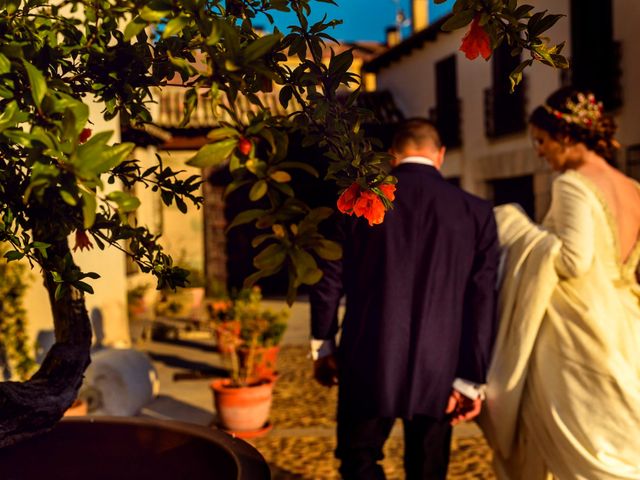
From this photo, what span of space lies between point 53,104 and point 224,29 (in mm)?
227

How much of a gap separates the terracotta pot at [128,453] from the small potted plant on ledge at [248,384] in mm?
3380

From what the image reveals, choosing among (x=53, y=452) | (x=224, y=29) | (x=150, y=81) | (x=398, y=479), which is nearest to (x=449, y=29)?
(x=224, y=29)

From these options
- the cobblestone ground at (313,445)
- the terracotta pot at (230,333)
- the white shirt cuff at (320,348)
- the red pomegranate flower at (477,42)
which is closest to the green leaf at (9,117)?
the red pomegranate flower at (477,42)

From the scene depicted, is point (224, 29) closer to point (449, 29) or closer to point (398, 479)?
point (449, 29)

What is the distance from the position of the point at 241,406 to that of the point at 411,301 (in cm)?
253

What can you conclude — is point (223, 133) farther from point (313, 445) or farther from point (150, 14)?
point (313, 445)

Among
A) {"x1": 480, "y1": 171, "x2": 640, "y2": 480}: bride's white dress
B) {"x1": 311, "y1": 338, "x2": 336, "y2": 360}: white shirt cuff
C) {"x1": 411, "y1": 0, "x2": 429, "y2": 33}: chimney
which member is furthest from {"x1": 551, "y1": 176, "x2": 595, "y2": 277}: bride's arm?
{"x1": 411, "y1": 0, "x2": 429, "y2": 33}: chimney

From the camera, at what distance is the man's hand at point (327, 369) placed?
338cm

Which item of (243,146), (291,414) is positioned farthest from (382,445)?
(291,414)

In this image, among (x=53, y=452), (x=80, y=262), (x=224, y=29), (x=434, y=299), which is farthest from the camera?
(x=80, y=262)

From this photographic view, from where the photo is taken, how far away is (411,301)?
3246 mm

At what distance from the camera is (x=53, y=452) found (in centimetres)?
194

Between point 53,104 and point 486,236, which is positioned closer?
point 53,104

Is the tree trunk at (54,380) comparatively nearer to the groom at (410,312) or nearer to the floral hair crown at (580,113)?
the groom at (410,312)
